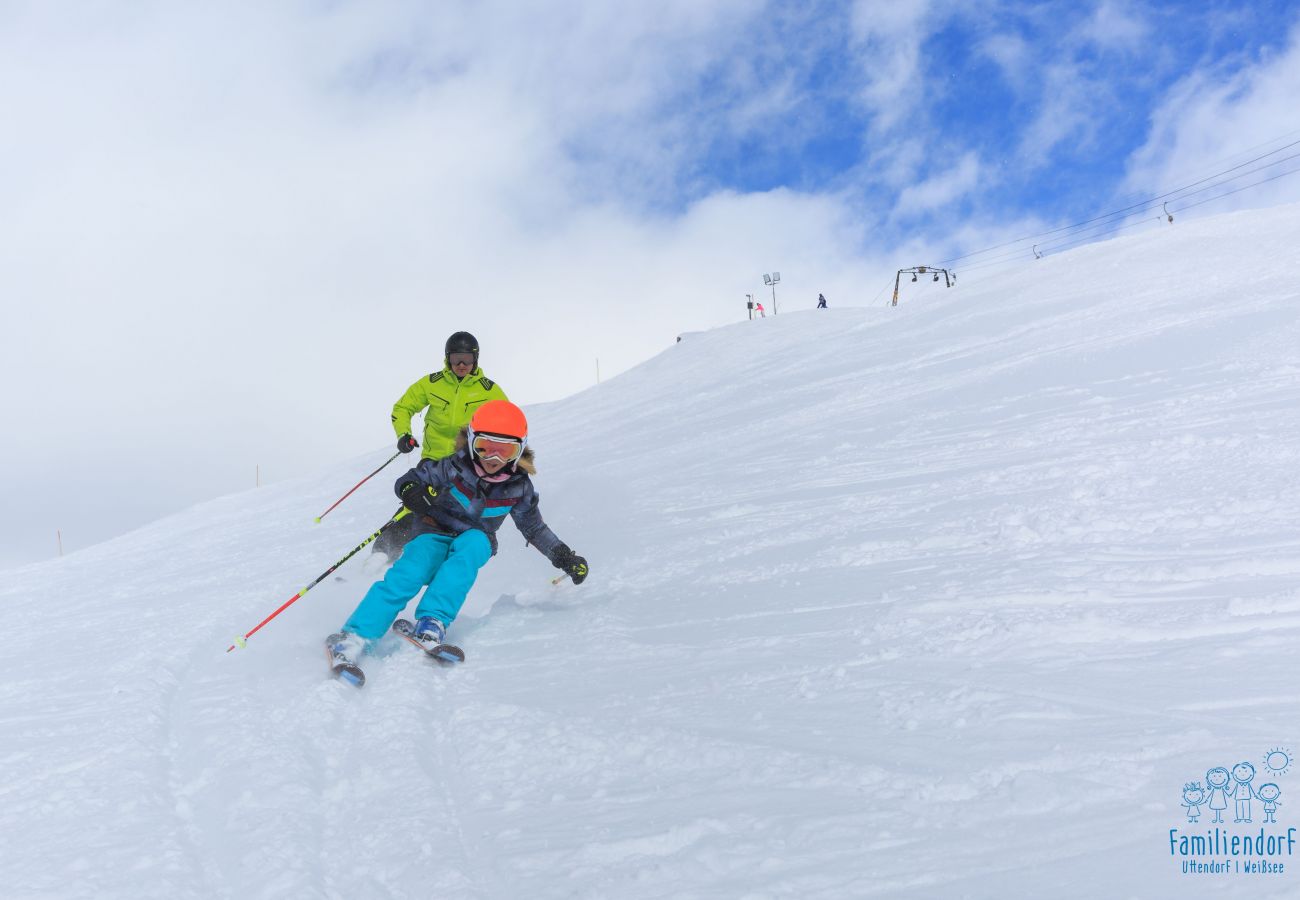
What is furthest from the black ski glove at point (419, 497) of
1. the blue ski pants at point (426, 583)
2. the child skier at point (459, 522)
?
the blue ski pants at point (426, 583)

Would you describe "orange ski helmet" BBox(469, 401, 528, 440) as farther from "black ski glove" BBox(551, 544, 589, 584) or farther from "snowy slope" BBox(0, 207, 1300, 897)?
"snowy slope" BBox(0, 207, 1300, 897)

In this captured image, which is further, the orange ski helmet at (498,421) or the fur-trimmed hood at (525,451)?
the fur-trimmed hood at (525,451)

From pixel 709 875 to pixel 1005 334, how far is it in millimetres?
9504

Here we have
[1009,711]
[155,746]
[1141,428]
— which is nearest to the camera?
[1009,711]

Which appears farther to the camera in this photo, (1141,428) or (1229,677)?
(1141,428)

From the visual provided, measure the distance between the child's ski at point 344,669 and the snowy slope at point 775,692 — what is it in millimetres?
99

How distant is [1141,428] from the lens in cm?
557

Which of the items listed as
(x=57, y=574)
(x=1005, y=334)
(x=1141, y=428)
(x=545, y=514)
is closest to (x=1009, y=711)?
(x=1141, y=428)

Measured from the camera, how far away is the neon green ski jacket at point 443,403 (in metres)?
6.75

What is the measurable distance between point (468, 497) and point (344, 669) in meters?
1.18

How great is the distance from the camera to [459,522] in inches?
176

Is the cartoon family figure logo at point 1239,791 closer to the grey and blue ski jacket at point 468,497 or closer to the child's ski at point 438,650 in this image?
the child's ski at point 438,650

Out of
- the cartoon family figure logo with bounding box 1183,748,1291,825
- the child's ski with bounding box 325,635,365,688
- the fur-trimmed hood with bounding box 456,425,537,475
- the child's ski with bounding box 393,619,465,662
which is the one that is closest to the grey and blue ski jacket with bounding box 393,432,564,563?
the fur-trimmed hood with bounding box 456,425,537,475

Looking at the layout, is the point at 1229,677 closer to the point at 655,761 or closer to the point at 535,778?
the point at 655,761
